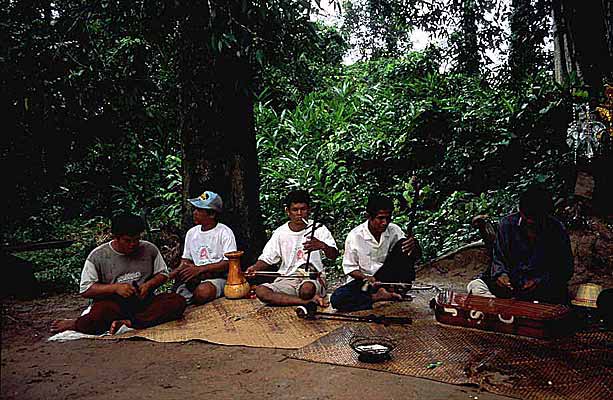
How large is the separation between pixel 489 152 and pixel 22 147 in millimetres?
5755

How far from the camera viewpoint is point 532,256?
14.0 feet

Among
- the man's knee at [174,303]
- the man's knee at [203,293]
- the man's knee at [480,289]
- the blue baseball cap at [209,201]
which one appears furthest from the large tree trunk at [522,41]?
the man's knee at [174,303]

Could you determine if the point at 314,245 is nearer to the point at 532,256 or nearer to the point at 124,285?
the point at 124,285

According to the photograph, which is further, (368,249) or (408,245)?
(368,249)

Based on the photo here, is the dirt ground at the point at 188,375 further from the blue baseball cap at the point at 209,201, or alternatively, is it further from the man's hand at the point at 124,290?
the blue baseball cap at the point at 209,201

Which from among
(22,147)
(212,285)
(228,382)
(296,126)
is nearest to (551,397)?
(228,382)

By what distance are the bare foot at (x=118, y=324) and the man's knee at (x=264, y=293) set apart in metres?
1.01

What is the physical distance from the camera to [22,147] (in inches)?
187

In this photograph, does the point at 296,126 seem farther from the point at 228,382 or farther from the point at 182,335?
the point at 228,382

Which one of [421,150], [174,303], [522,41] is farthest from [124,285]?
[522,41]

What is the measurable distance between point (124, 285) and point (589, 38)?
615 cm

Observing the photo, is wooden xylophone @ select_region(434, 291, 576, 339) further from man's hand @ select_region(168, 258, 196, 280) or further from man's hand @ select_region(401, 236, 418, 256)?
man's hand @ select_region(168, 258, 196, 280)

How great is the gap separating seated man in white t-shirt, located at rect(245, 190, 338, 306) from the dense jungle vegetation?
3.07ft

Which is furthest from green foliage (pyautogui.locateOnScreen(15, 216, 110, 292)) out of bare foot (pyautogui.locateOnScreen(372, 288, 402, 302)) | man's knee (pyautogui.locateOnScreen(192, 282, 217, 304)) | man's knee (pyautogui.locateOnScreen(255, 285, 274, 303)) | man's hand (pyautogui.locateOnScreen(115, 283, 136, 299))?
bare foot (pyautogui.locateOnScreen(372, 288, 402, 302))
